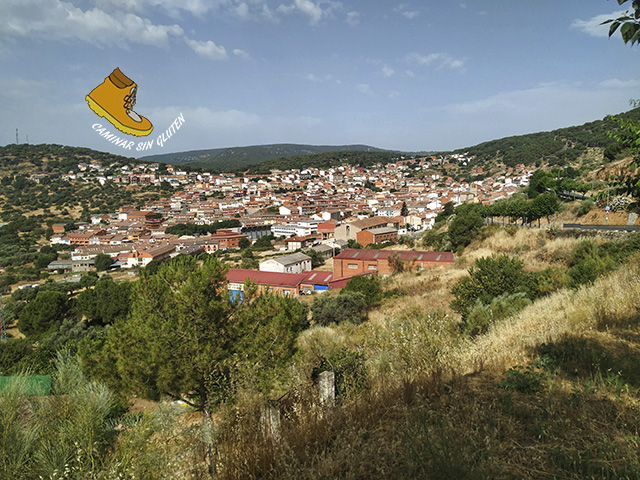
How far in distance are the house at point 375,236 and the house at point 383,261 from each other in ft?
61.7

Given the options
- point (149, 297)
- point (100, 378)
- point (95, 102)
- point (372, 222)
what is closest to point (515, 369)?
point (95, 102)

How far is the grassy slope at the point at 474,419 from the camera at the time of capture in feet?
6.59

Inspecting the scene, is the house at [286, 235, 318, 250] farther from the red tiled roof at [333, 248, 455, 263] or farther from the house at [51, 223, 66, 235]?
the house at [51, 223, 66, 235]

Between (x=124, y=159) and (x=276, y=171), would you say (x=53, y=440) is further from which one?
(x=124, y=159)

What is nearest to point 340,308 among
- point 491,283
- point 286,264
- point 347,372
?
point 491,283

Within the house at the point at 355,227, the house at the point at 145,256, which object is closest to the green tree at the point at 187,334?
the house at the point at 355,227

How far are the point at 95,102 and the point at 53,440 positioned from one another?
393 cm

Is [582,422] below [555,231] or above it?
above

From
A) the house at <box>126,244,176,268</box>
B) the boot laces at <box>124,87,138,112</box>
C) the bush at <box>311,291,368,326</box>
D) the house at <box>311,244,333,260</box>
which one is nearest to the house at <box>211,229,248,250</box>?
the house at <box>126,244,176,268</box>

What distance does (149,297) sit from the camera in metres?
7.20

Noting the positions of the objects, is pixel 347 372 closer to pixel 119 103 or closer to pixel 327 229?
pixel 119 103

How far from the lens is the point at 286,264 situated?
1459 inches

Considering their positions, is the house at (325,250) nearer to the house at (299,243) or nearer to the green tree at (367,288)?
the house at (299,243)

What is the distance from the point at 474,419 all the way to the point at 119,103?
579cm
